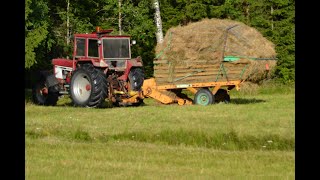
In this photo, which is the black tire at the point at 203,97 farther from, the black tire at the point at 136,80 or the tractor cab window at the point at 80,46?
the tractor cab window at the point at 80,46

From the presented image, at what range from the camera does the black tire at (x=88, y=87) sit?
76.4ft

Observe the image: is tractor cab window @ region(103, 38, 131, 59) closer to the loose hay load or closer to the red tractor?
the red tractor

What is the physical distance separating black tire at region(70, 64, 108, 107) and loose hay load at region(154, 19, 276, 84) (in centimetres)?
183

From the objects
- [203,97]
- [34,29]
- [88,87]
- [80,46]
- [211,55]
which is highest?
[34,29]

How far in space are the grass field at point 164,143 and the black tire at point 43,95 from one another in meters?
4.57

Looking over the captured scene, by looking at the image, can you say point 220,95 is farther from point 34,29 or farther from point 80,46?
point 34,29

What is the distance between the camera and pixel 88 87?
24.0 m

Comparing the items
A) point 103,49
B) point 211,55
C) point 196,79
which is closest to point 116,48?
point 103,49

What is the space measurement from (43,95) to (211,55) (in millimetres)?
6619

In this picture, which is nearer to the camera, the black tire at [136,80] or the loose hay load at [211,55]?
the loose hay load at [211,55]

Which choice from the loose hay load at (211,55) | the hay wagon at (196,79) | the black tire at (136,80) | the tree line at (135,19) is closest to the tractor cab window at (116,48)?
the black tire at (136,80)

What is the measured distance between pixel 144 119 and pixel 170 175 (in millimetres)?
8269

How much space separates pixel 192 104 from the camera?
23.5 meters
